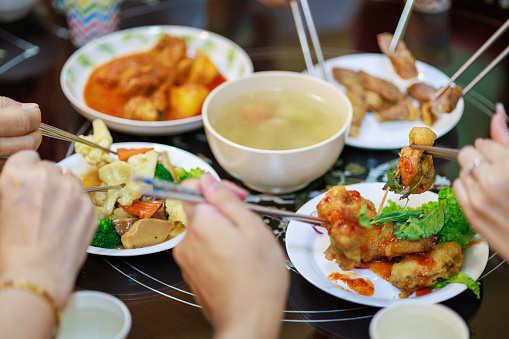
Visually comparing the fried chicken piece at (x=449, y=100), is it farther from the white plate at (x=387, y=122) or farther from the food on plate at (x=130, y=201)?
the food on plate at (x=130, y=201)

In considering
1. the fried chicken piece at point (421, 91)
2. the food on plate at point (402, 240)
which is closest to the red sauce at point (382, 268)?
the food on plate at point (402, 240)

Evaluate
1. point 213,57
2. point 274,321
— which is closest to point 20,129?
point 274,321

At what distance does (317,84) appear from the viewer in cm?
252

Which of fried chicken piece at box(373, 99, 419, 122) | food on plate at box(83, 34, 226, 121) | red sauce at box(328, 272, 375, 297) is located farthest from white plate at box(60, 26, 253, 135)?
red sauce at box(328, 272, 375, 297)

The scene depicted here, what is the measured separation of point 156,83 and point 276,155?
3.70 feet

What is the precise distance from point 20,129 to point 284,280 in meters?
1.04

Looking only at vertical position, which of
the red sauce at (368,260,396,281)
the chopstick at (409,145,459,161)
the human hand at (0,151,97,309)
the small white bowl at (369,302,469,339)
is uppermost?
the chopstick at (409,145,459,161)

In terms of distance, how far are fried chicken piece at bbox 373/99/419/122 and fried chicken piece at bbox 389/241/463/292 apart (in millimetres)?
1026

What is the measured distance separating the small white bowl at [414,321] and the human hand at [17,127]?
1261 mm

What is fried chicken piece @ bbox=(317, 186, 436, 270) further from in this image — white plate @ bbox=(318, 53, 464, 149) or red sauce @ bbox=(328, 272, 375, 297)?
white plate @ bbox=(318, 53, 464, 149)

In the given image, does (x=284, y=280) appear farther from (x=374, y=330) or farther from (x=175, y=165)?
(x=175, y=165)

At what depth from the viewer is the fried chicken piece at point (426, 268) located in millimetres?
1747

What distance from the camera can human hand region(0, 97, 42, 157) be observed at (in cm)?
177

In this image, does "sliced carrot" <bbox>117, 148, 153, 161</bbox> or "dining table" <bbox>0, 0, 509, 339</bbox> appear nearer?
"dining table" <bbox>0, 0, 509, 339</bbox>
